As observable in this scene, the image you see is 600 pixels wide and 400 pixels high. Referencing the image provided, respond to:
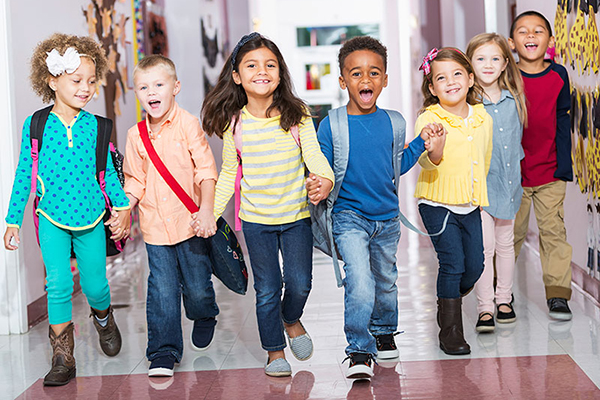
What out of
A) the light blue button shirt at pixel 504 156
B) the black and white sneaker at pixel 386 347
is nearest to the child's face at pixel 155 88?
the black and white sneaker at pixel 386 347

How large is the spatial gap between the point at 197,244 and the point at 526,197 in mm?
1571

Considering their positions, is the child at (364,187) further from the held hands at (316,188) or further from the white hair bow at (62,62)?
the white hair bow at (62,62)

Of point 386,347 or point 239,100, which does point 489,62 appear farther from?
point 386,347

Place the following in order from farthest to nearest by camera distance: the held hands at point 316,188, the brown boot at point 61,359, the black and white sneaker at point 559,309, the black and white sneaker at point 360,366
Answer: the black and white sneaker at point 559,309, the brown boot at point 61,359, the black and white sneaker at point 360,366, the held hands at point 316,188

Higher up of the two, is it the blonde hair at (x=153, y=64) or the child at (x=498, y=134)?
the blonde hair at (x=153, y=64)

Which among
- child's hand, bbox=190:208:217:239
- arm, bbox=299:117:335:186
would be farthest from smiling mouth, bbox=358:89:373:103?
child's hand, bbox=190:208:217:239

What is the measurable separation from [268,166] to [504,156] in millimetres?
1067

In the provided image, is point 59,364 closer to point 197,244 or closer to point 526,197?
point 197,244

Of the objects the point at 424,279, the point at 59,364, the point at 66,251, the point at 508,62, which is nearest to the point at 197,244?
the point at 66,251

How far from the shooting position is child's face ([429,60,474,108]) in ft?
10.2

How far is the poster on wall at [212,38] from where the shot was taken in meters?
9.07

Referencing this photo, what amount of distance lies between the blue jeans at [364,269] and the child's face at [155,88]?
76 centimetres

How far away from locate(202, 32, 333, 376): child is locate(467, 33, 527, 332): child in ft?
2.89

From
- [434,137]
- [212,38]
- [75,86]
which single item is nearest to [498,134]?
[434,137]
